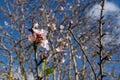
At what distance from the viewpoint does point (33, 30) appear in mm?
1904

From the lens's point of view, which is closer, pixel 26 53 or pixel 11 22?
pixel 26 53

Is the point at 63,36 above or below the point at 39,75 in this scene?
above

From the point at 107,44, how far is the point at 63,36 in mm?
2304

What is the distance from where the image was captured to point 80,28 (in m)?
12.2

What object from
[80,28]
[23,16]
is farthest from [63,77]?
[23,16]

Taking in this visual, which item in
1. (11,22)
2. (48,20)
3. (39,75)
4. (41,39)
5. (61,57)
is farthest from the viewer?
(11,22)

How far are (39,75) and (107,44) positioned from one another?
36.3 ft

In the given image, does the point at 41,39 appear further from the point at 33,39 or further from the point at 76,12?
the point at 76,12

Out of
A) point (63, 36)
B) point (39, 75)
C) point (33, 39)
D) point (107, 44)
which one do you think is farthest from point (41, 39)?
point (107, 44)

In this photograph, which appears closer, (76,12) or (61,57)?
(61,57)

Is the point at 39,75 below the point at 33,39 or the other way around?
below

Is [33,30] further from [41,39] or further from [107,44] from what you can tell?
[107,44]

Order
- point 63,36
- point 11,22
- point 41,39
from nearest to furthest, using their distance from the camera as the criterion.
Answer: point 41,39 < point 63,36 < point 11,22

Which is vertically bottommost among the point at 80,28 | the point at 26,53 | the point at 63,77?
the point at 63,77
